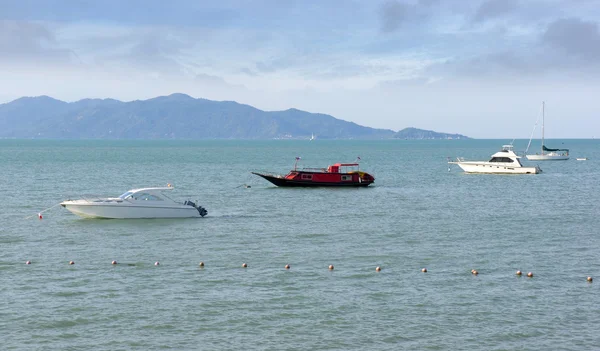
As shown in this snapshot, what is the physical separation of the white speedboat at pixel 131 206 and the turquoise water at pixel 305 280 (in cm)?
87

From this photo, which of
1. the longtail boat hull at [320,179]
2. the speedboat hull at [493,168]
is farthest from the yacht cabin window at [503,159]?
the longtail boat hull at [320,179]

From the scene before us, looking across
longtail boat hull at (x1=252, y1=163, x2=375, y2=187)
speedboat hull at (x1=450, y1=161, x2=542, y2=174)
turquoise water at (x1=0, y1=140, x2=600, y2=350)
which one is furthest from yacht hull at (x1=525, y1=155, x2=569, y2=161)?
turquoise water at (x1=0, y1=140, x2=600, y2=350)

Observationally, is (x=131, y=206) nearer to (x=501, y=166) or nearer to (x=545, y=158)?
(x=501, y=166)

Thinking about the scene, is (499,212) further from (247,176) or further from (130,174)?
(130,174)

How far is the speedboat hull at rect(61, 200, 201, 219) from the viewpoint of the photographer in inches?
2308

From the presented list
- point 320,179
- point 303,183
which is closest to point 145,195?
point 303,183

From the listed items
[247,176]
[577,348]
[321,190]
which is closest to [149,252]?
[577,348]

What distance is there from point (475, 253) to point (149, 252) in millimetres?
20688

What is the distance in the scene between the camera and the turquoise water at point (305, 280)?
28.9 meters

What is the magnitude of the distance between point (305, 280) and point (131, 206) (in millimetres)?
25679

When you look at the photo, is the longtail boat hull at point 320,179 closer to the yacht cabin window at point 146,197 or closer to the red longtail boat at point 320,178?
the red longtail boat at point 320,178

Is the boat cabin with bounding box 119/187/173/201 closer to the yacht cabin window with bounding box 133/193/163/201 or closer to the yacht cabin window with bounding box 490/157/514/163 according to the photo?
the yacht cabin window with bounding box 133/193/163/201

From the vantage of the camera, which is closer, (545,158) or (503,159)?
(503,159)

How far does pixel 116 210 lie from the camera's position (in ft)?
193
